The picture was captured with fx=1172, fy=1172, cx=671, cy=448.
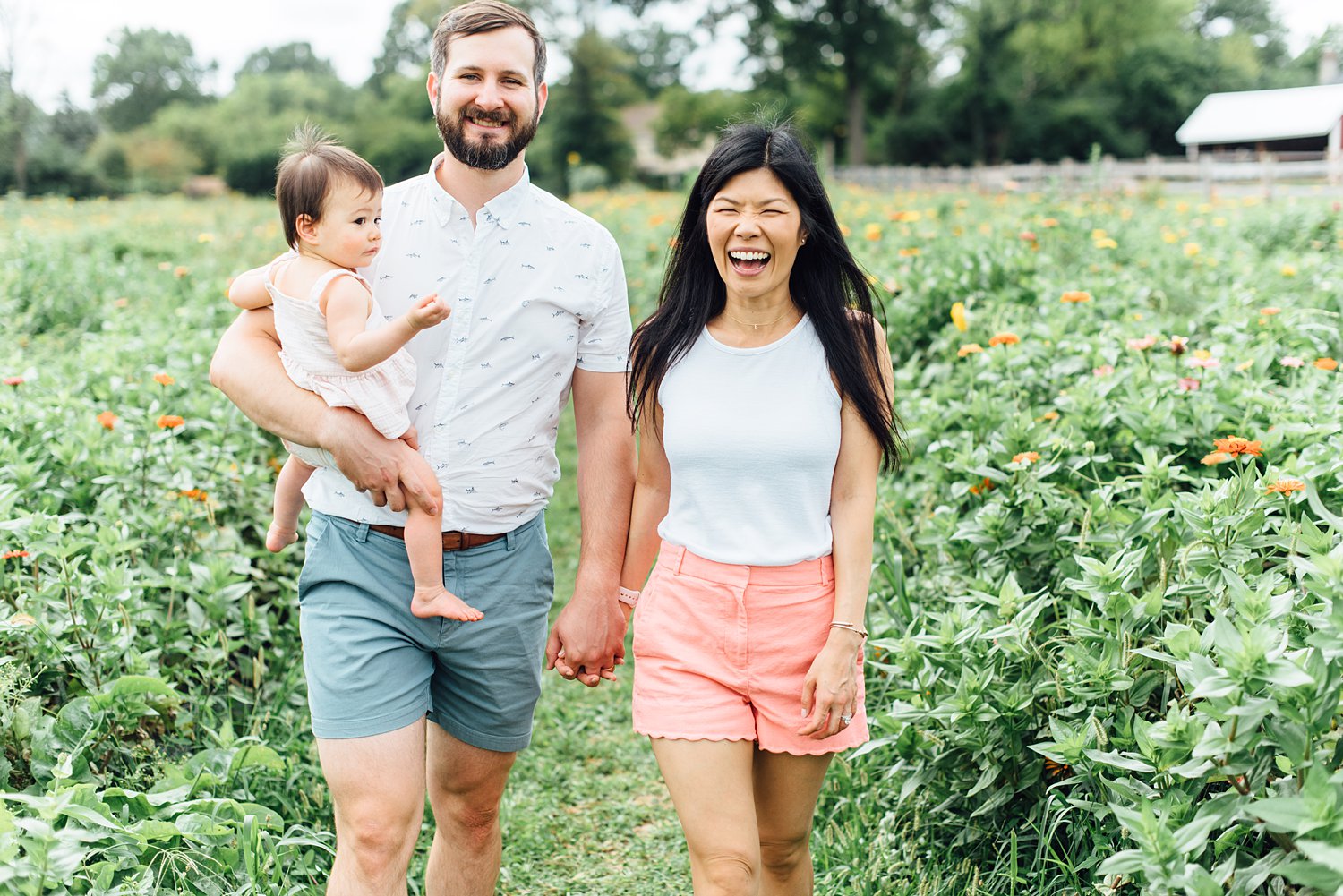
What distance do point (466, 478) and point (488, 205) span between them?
0.63 meters

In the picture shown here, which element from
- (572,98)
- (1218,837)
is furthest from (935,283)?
(572,98)

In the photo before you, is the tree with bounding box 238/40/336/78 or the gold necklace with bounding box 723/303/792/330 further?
the tree with bounding box 238/40/336/78

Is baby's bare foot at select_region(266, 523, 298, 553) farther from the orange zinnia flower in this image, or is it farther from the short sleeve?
the orange zinnia flower

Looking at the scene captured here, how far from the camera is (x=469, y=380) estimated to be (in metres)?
2.68

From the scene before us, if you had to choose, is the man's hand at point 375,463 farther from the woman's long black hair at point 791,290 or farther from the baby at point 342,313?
the woman's long black hair at point 791,290

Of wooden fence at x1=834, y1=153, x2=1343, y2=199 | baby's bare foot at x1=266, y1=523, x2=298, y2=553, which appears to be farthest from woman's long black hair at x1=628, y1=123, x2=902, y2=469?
wooden fence at x1=834, y1=153, x2=1343, y2=199

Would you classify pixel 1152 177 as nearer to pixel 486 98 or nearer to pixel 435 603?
pixel 486 98

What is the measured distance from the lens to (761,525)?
2.51 m

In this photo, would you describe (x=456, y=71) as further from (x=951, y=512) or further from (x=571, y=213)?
(x=951, y=512)

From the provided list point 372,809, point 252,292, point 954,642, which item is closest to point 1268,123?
point 954,642

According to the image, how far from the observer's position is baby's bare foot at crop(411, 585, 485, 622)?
255 cm

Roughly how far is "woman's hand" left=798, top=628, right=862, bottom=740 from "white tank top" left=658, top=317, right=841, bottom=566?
19cm

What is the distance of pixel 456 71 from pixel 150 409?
2203 mm

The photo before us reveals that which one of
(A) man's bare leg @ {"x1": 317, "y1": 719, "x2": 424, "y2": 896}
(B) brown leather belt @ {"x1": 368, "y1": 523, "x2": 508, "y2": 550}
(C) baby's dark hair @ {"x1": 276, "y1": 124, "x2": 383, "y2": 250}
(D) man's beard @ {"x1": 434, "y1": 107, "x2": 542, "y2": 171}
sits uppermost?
(D) man's beard @ {"x1": 434, "y1": 107, "x2": 542, "y2": 171}
